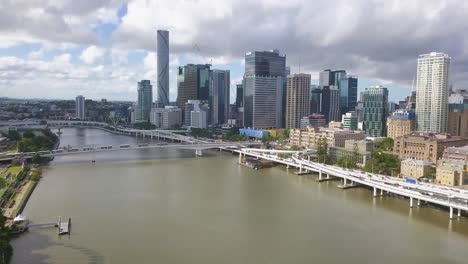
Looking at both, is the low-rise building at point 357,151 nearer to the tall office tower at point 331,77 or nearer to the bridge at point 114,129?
the bridge at point 114,129

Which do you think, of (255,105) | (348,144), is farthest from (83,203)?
(255,105)

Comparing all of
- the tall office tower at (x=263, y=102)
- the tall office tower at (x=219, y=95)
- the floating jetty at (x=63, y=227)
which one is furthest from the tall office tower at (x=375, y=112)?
the floating jetty at (x=63, y=227)

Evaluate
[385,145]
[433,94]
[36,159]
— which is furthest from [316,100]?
[36,159]

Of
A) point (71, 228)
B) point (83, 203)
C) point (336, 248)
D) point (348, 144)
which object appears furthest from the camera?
point (348, 144)

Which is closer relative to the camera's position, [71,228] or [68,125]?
[71,228]

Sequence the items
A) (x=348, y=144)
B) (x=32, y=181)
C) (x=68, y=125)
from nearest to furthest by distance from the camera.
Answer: (x=32, y=181), (x=348, y=144), (x=68, y=125)

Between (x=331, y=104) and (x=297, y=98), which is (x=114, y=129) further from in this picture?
(x=331, y=104)

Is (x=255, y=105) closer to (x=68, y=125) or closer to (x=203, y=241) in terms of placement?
(x=68, y=125)
